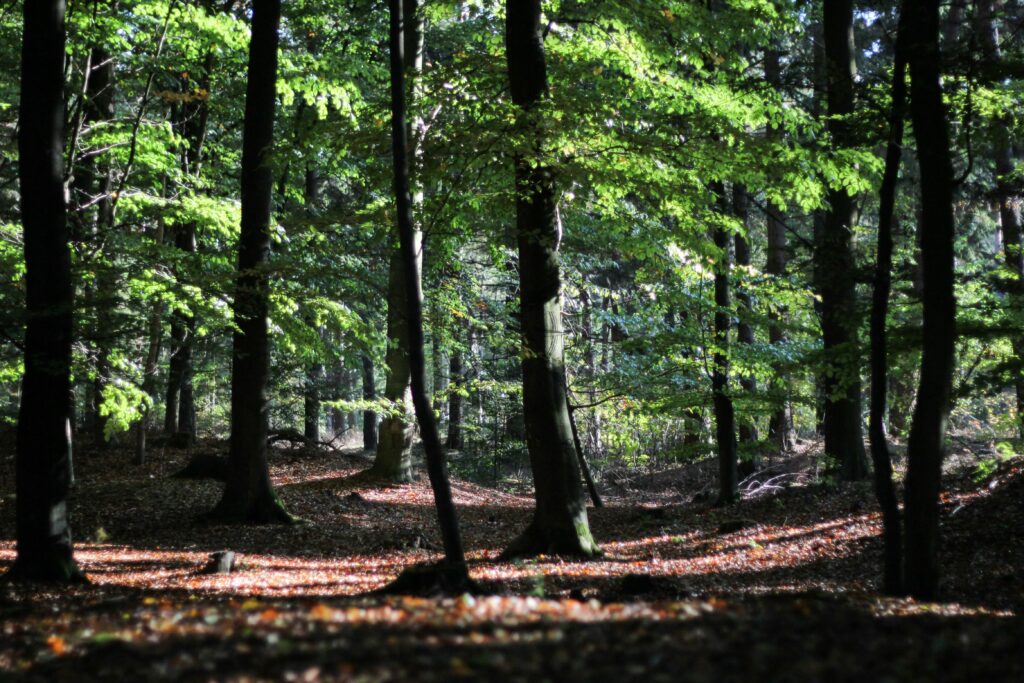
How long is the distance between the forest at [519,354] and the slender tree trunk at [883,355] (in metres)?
0.03

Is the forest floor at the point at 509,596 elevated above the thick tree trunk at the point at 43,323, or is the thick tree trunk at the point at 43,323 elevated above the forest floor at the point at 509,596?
the thick tree trunk at the point at 43,323

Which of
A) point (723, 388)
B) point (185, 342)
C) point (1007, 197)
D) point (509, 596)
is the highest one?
point (1007, 197)

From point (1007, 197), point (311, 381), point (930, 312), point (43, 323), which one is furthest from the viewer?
point (311, 381)

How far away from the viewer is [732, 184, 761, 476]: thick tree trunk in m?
12.4

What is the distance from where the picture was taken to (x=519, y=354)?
29.2ft

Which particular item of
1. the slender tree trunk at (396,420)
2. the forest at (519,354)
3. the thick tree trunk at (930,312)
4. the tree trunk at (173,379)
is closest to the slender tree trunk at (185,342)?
the tree trunk at (173,379)

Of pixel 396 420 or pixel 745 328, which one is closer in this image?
pixel 396 420

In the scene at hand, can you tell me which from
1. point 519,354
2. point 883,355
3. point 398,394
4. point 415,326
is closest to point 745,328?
point 398,394

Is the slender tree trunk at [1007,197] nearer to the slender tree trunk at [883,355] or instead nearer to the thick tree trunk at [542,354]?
the slender tree trunk at [883,355]

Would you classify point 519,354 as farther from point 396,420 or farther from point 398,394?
point 396,420

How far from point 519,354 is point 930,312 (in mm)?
4322

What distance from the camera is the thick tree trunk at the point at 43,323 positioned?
6.88m

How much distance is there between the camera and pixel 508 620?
443cm

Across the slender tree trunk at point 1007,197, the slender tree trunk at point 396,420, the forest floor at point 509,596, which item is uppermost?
the slender tree trunk at point 1007,197
